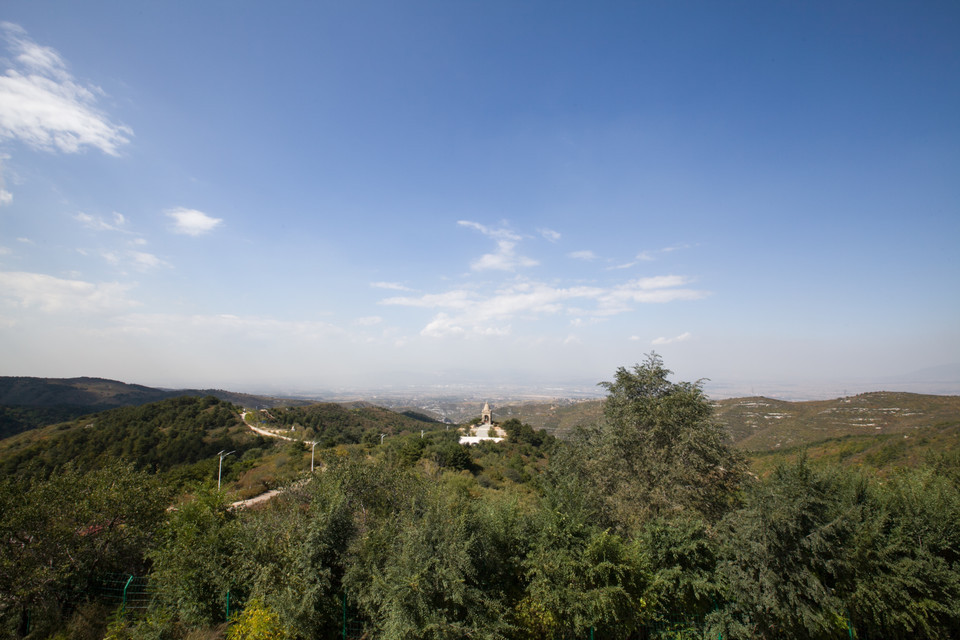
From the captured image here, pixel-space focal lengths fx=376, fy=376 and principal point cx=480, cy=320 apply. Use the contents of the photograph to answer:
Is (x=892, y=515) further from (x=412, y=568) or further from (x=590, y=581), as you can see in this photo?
(x=412, y=568)

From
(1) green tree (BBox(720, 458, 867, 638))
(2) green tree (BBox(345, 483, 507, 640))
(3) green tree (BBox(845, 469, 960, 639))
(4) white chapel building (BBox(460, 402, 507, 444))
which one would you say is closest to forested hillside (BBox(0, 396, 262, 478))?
(4) white chapel building (BBox(460, 402, 507, 444))

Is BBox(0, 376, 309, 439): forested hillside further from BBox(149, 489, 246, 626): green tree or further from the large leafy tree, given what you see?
the large leafy tree

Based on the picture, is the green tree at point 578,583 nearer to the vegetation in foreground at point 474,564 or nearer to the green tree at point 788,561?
the vegetation in foreground at point 474,564

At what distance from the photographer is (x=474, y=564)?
939 centimetres

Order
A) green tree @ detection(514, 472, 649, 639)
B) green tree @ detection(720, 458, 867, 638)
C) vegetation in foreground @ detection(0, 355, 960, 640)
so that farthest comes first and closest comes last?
green tree @ detection(720, 458, 867, 638) < green tree @ detection(514, 472, 649, 639) < vegetation in foreground @ detection(0, 355, 960, 640)

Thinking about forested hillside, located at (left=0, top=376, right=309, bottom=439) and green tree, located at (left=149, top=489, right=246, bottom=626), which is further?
forested hillside, located at (left=0, top=376, right=309, bottom=439)

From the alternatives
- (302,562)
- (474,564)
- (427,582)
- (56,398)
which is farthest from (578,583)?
(56,398)

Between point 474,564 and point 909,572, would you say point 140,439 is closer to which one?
point 474,564

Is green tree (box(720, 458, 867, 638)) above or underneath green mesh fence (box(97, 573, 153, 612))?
above

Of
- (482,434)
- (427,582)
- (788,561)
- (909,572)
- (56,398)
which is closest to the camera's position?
(427,582)

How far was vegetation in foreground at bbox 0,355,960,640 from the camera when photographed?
873 cm

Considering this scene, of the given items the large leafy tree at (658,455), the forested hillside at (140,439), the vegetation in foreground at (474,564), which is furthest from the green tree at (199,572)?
the forested hillside at (140,439)

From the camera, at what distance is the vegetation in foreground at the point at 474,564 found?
28.7 ft

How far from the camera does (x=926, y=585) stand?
1080 centimetres
